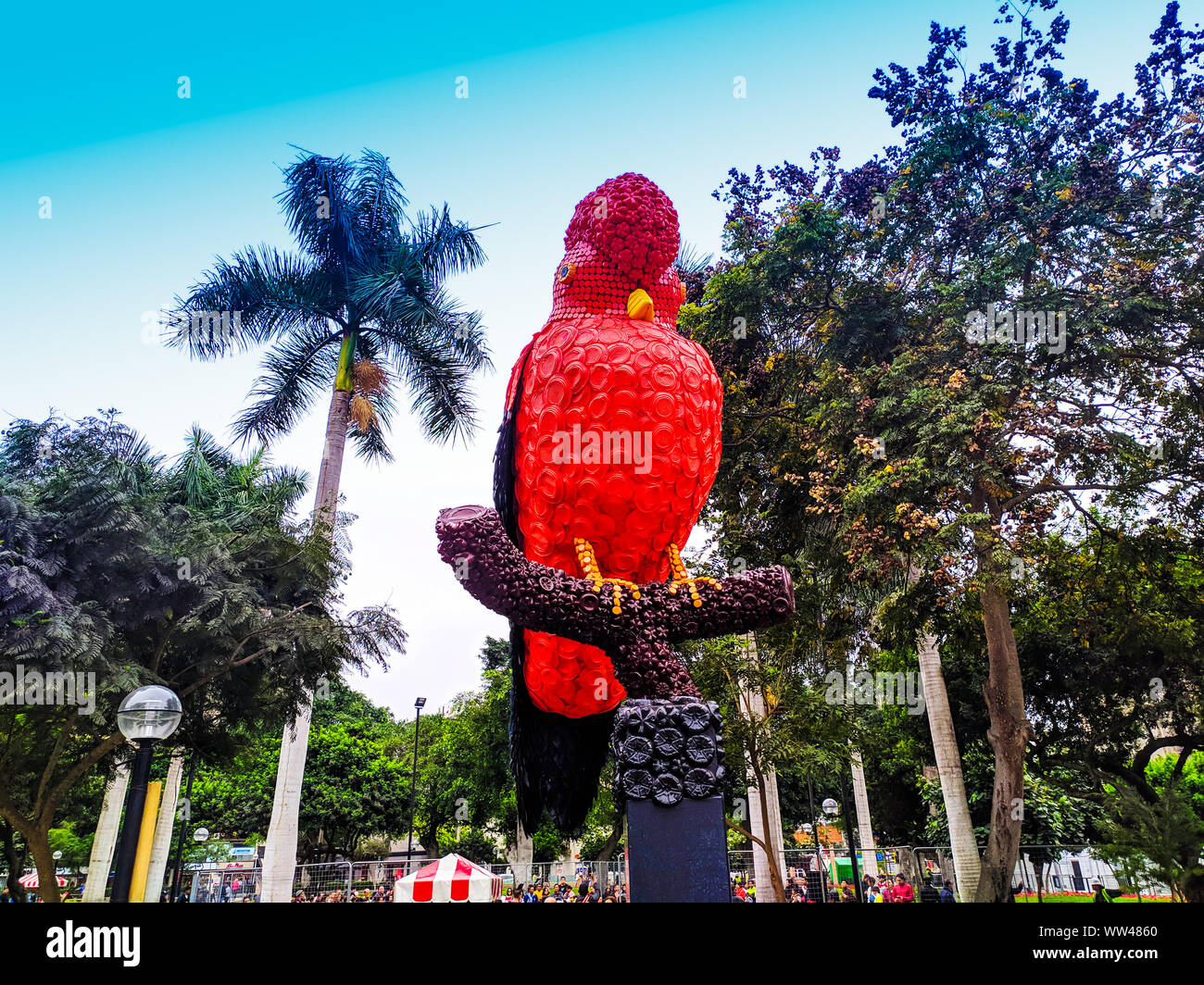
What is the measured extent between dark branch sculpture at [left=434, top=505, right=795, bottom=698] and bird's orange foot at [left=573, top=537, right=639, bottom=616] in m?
0.03

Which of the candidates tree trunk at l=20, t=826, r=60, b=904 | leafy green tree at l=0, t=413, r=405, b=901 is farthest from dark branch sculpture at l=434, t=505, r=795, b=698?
tree trunk at l=20, t=826, r=60, b=904

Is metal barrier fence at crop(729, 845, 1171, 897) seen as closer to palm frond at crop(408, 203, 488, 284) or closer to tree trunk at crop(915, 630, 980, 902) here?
tree trunk at crop(915, 630, 980, 902)

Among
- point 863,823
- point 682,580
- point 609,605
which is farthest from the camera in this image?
point 863,823

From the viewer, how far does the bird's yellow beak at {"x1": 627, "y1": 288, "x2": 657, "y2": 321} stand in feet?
17.1

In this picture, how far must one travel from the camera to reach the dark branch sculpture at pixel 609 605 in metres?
4.01

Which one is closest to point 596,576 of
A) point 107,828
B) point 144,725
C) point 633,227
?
point 633,227

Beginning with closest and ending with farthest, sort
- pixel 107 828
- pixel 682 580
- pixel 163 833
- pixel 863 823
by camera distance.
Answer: pixel 682 580, pixel 107 828, pixel 163 833, pixel 863 823

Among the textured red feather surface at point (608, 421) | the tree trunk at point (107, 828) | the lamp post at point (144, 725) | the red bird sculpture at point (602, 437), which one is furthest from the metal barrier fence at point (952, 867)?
the lamp post at point (144, 725)

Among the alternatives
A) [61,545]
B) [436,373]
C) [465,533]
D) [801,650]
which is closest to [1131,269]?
[801,650]

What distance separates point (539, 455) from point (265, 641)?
798 centimetres

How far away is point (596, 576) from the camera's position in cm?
470

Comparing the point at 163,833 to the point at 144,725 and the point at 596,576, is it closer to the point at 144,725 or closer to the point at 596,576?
the point at 144,725

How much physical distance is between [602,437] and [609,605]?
43.9 inches
